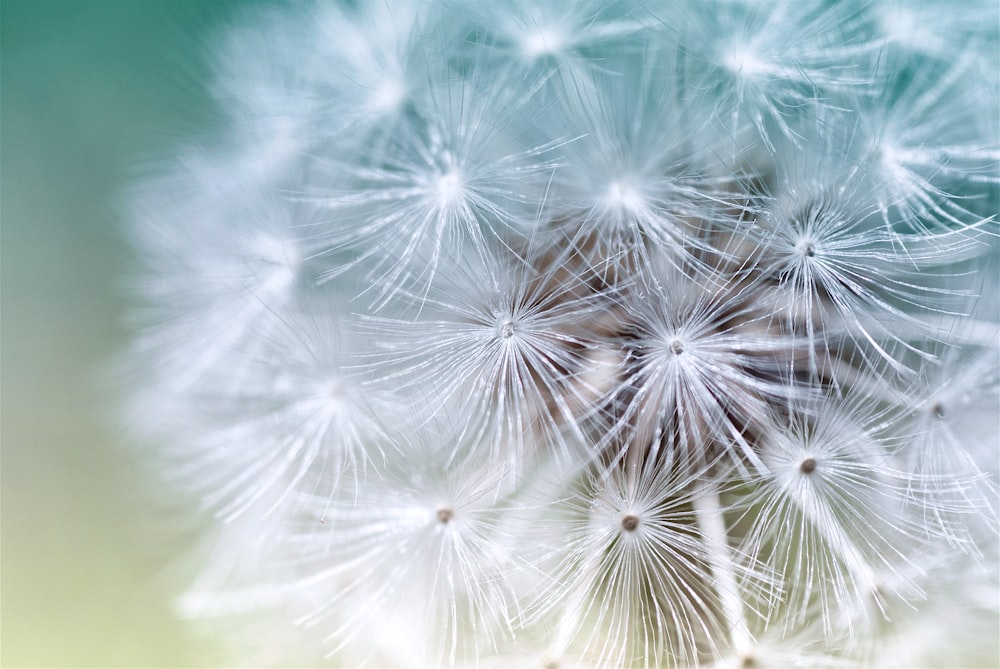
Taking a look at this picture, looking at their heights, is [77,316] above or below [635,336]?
above

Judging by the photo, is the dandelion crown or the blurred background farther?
the blurred background

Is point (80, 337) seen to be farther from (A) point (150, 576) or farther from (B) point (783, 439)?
(B) point (783, 439)

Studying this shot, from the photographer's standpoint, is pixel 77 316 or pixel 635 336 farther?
pixel 77 316

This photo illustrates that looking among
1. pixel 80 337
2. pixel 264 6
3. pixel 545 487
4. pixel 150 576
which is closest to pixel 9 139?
pixel 80 337

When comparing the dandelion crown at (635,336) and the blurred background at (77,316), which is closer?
the dandelion crown at (635,336)
